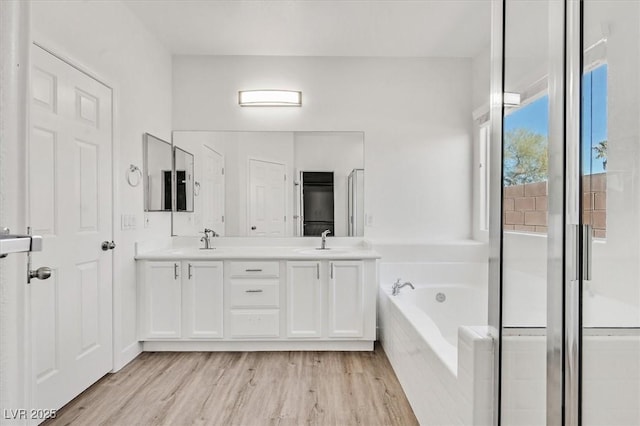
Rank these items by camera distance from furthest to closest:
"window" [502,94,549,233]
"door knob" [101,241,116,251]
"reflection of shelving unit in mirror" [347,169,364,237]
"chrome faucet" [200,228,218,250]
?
"reflection of shelving unit in mirror" [347,169,364,237]
"chrome faucet" [200,228,218,250]
"door knob" [101,241,116,251]
"window" [502,94,549,233]

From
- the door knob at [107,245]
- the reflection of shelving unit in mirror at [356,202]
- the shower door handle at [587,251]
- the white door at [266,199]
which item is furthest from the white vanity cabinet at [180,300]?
the shower door handle at [587,251]

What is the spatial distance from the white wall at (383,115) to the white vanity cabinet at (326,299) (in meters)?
0.73

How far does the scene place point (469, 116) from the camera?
3664 mm

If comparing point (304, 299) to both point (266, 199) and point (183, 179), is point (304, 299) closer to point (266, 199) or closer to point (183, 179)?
point (266, 199)

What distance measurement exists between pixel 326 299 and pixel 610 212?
7.78 feet

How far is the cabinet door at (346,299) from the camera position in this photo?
3039mm

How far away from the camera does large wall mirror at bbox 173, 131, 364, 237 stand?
3.60 metres

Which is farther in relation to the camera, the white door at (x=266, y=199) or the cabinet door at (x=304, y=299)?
the white door at (x=266, y=199)

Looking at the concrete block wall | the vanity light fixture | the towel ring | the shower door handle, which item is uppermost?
the vanity light fixture

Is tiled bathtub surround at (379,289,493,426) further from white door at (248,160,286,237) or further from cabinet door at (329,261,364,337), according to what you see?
white door at (248,160,286,237)

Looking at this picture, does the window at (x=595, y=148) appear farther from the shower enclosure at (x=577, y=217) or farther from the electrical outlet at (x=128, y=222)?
the electrical outlet at (x=128, y=222)

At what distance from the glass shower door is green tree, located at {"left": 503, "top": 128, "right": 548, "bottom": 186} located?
17 cm

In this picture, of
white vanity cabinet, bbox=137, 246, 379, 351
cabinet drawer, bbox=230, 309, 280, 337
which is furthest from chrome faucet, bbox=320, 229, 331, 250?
cabinet drawer, bbox=230, 309, 280, 337

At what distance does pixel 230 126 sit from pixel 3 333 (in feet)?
10.5
